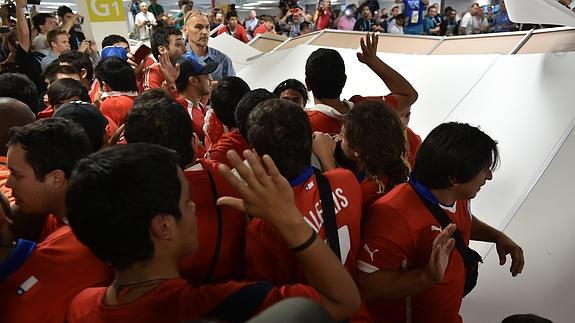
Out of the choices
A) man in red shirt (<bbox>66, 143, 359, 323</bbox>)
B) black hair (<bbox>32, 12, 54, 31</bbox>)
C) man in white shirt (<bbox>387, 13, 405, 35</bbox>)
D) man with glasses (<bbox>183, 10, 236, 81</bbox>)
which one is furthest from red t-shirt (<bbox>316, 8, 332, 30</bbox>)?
man in red shirt (<bbox>66, 143, 359, 323</bbox>)

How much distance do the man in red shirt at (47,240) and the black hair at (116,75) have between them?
1.67 meters

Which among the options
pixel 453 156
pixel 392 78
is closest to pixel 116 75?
pixel 392 78

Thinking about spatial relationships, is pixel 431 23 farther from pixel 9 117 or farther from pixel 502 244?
pixel 9 117

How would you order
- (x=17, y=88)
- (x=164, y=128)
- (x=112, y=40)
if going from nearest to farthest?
(x=164, y=128) → (x=17, y=88) → (x=112, y=40)

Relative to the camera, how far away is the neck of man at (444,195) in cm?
151

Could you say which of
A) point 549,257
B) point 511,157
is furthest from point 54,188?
point 511,157

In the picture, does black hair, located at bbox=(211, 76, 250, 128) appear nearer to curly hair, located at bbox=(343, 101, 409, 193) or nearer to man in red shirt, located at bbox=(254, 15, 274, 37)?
curly hair, located at bbox=(343, 101, 409, 193)

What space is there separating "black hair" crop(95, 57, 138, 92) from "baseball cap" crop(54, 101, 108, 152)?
922 millimetres

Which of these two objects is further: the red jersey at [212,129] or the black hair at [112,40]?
the black hair at [112,40]

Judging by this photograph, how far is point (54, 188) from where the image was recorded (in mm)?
1479

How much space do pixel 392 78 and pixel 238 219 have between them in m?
1.46

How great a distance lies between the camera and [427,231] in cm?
146

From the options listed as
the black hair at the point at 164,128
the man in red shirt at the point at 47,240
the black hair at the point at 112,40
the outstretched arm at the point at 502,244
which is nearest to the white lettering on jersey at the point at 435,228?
the outstretched arm at the point at 502,244

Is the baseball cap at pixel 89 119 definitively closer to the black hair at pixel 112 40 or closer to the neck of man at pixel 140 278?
the neck of man at pixel 140 278
